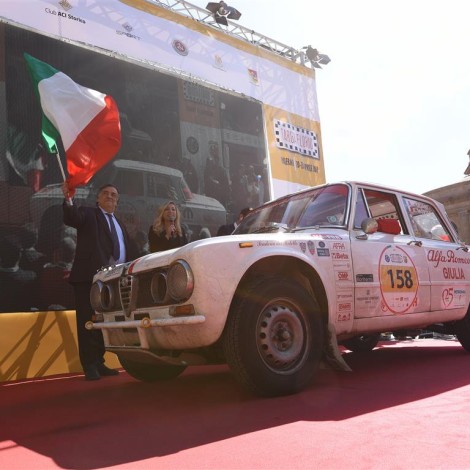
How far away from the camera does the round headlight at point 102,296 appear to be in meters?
3.52

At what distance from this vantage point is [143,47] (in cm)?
783

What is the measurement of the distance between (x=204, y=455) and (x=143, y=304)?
1.38 metres

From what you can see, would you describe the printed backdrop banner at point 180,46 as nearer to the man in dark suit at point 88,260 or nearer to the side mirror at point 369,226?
the man in dark suit at point 88,260

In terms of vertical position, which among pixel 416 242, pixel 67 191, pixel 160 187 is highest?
pixel 160 187

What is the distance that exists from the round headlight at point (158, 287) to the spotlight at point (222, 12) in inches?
295

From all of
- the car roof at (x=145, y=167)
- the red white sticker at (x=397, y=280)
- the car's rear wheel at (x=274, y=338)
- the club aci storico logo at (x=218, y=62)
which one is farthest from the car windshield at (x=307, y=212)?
the club aci storico logo at (x=218, y=62)

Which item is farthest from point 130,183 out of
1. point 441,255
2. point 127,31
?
point 441,255

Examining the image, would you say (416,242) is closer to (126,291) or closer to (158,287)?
(158,287)

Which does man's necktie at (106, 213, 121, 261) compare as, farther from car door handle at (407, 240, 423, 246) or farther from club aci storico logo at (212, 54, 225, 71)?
club aci storico logo at (212, 54, 225, 71)

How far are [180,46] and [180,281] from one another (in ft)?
21.8

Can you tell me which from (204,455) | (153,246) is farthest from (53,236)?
(204,455)

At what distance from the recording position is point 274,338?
3080 millimetres

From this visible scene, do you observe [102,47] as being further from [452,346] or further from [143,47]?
[452,346]

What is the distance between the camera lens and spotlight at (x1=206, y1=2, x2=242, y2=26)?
902 centimetres
